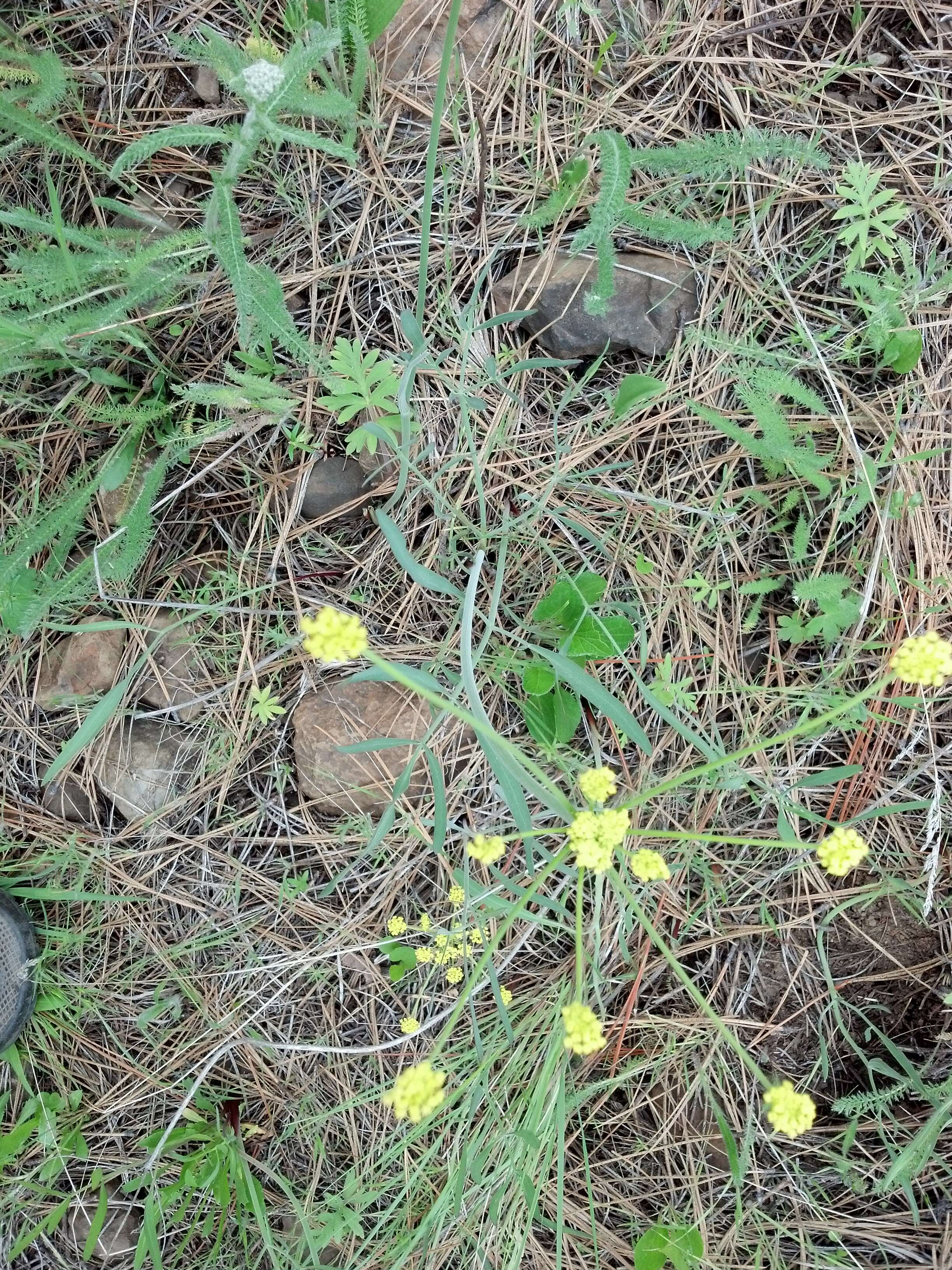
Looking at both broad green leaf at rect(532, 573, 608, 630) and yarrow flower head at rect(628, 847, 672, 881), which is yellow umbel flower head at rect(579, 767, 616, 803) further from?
broad green leaf at rect(532, 573, 608, 630)

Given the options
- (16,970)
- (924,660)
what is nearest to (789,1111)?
(924,660)

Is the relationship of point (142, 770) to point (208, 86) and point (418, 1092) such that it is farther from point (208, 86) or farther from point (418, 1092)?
point (208, 86)

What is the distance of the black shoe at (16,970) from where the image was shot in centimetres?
239

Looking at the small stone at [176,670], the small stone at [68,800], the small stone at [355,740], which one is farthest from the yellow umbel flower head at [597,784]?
the small stone at [68,800]

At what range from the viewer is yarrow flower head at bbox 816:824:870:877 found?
1.33 m

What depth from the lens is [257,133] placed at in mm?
1784

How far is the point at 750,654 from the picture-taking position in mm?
2199

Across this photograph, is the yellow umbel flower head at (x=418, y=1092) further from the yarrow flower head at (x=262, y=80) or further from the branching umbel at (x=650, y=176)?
the yarrow flower head at (x=262, y=80)

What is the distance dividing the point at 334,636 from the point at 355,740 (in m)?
1.11

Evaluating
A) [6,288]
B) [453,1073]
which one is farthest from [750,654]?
[6,288]

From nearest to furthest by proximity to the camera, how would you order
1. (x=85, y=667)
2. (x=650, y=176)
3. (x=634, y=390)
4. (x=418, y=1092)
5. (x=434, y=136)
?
(x=418, y=1092), (x=434, y=136), (x=634, y=390), (x=650, y=176), (x=85, y=667)

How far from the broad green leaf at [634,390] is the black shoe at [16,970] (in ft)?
7.31

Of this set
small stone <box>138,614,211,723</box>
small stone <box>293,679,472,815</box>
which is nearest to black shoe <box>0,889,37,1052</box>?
small stone <box>138,614,211,723</box>

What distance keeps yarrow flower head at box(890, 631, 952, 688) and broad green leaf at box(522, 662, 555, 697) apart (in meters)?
0.85
